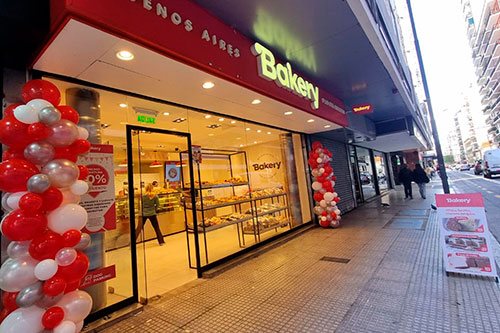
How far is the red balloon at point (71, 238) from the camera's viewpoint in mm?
1851

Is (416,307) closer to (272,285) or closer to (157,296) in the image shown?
(272,285)

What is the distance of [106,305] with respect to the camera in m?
2.77

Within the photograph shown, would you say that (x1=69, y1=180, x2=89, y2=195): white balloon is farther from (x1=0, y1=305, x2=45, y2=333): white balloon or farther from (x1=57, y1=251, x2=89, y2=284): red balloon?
(x1=0, y1=305, x2=45, y2=333): white balloon

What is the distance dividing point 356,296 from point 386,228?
3.73 meters

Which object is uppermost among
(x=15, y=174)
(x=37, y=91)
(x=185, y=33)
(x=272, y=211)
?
(x=185, y=33)

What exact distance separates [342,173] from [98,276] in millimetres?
8147

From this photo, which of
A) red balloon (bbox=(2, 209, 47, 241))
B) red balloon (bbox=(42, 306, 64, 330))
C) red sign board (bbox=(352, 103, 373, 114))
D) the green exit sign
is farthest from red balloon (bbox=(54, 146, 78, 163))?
red sign board (bbox=(352, 103, 373, 114))

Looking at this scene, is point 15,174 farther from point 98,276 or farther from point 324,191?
point 324,191

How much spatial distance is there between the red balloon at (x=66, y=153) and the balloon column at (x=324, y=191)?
5546 millimetres

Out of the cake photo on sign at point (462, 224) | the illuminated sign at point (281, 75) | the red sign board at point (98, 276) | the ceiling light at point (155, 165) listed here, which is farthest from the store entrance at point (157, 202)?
the cake photo on sign at point (462, 224)

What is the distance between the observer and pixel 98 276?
2604 mm

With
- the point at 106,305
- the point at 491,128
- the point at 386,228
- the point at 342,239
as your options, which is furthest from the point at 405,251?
the point at 491,128

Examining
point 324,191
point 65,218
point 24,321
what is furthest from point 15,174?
point 324,191

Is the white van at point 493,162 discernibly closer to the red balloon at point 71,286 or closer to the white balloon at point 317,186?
the white balloon at point 317,186
